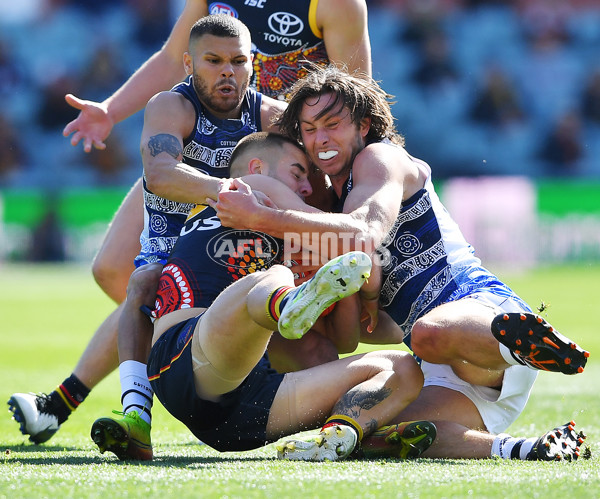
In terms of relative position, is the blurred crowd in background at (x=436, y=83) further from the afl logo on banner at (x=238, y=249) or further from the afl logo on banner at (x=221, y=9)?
the afl logo on banner at (x=238, y=249)

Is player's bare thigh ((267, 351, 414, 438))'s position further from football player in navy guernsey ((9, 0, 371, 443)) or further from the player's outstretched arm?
the player's outstretched arm

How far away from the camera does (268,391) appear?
3.56m

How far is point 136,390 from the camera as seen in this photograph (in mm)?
3955

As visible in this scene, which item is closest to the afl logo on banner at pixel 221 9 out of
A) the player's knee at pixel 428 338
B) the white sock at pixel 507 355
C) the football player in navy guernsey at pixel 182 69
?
the football player in navy guernsey at pixel 182 69

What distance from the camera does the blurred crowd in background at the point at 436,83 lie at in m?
20.2

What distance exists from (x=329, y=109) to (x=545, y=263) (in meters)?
14.6

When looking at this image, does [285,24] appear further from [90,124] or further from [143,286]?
[143,286]

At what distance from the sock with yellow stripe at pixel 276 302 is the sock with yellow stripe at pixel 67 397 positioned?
1.96 meters

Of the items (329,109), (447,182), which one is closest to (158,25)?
(447,182)

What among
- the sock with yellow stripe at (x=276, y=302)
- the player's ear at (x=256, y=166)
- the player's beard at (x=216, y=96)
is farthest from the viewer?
the player's beard at (x=216, y=96)

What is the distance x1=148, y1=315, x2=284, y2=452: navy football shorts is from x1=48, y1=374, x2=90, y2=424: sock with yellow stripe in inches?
49.2

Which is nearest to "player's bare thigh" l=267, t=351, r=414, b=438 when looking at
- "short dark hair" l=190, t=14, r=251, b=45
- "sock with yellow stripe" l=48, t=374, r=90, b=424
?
"sock with yellow stripe" l=48, t=374, r=90, b=424

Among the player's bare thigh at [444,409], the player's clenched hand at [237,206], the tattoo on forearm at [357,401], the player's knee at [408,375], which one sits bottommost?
the player's bare thigh at [444,409]

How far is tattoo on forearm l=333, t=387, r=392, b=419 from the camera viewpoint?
3.53 metres
